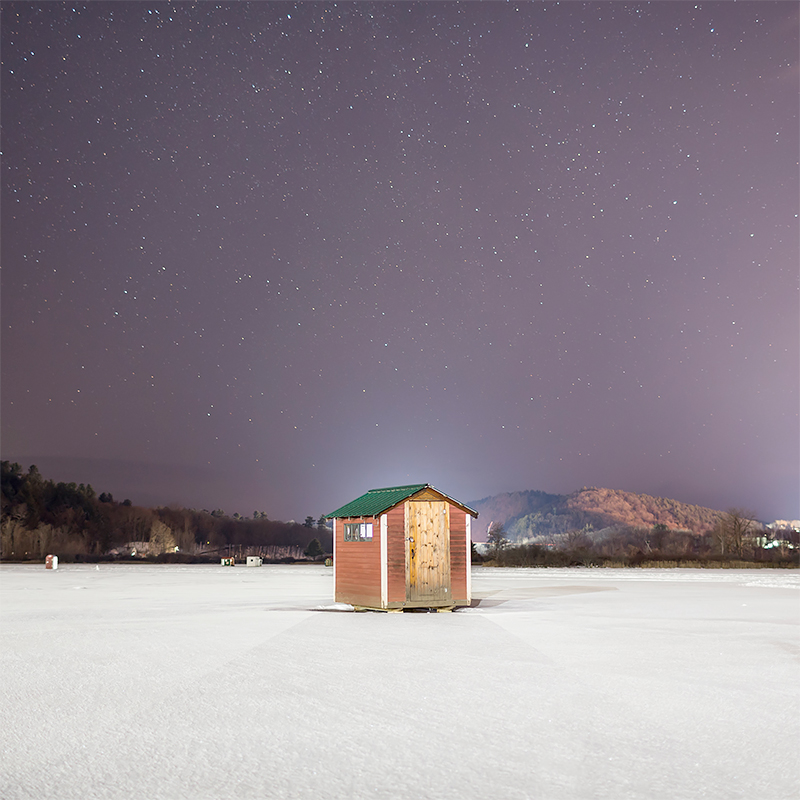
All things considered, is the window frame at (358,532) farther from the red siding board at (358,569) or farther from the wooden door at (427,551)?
the wooden door at (427,551)

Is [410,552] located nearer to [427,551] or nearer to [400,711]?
[427,551]

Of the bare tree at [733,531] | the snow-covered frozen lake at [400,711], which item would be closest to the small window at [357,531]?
the snow-covered frozen lake at [400,711]

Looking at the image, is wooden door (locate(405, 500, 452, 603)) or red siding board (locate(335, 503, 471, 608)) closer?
red siding board (locate(335, 503, 471, 608))

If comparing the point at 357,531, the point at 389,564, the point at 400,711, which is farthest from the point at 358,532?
the point at 400,711

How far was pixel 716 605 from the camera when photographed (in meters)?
24.7

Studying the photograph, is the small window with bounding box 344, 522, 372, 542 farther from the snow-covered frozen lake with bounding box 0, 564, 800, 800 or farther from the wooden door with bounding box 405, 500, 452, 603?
the snow-covered frozen lake with bounding box 0, 564, 800, 800

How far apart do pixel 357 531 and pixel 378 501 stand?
1.13 metres

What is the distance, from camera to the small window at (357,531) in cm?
2252

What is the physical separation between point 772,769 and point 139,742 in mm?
6096

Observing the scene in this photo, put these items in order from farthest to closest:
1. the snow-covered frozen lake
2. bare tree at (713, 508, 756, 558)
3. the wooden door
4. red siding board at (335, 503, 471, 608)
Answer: bare tree at (713, 508, 756, 558) → the wooden door → red siding board at (335, 503, 471, 608) → the snow-covered frozen lake

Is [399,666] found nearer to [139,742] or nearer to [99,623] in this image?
[139,742]

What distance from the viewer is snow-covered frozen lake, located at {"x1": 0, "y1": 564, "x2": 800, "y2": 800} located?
21.0 ft

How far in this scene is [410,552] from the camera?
21891mm

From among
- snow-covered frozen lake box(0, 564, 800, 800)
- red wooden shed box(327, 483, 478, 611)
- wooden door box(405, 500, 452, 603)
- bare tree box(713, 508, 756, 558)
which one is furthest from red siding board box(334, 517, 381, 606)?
bare tree box(713, 508, 756, 558)
